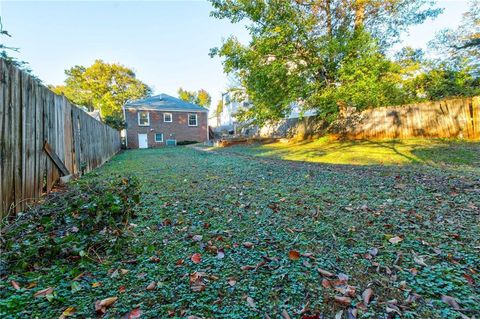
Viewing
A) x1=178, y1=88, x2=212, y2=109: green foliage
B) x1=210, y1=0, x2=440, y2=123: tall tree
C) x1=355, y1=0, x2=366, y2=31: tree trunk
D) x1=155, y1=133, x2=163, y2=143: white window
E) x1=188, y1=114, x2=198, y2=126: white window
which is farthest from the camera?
x1=178, y1=88, x2=212, y2=109: green foliage

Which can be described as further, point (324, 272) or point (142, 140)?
point (142, 140)

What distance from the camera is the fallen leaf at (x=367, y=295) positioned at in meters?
1.41

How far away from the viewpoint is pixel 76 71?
127ft

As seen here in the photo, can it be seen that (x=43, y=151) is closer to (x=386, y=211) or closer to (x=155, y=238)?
(x=155, y=238)

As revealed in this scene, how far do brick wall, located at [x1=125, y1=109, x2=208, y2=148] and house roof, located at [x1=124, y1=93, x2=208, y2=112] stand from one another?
39 cm

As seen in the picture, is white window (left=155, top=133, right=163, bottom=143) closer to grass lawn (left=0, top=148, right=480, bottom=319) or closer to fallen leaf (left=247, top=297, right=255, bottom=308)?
grass lawn (left=0, top=148, right=480, bottom=319)

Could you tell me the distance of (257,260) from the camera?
1874 millimetres

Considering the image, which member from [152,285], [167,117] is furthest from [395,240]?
[167,117]

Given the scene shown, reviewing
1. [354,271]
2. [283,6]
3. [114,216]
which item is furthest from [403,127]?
[114,216]

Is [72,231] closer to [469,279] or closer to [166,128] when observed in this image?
[469,279]

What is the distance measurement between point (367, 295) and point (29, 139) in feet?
12.7

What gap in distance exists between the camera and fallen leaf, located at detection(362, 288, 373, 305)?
4.62 ft

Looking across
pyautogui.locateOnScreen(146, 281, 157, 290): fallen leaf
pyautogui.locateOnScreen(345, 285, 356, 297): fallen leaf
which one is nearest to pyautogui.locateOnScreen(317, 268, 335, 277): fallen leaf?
pyautogui.locateOnScreen(345, 285, 356, 297): fallen leaf

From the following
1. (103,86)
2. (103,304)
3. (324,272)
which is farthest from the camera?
(103,86)
